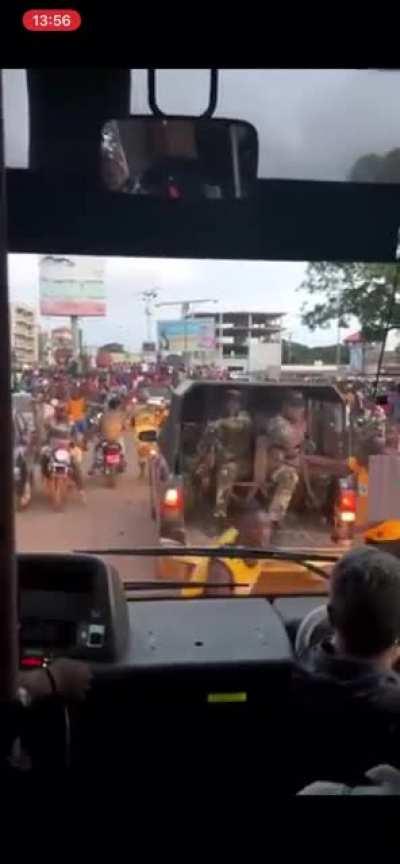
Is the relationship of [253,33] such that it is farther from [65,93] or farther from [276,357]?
[276,357]

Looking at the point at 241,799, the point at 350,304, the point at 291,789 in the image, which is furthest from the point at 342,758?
the point at 350,304

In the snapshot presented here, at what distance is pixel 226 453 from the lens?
2.41 metres

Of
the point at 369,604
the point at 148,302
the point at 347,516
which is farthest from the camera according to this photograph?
the point at 347,516

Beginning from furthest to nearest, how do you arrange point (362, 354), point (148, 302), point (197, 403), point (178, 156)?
point (197, 403) < point (362, 354) < point (148, 302) < point (178, 156)

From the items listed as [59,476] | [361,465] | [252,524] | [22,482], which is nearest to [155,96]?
[22,482]

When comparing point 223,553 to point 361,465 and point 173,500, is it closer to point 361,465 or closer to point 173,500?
point 173,500

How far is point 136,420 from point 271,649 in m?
0.60

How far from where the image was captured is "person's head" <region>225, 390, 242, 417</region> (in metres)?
2.16

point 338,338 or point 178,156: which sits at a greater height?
point 178,156

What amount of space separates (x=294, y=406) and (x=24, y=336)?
77 centimetres

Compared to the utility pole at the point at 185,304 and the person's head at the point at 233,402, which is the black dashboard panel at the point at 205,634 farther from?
the utility pole at the point at 185,304

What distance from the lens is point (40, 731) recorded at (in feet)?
4.68

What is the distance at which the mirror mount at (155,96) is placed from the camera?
1541mm
